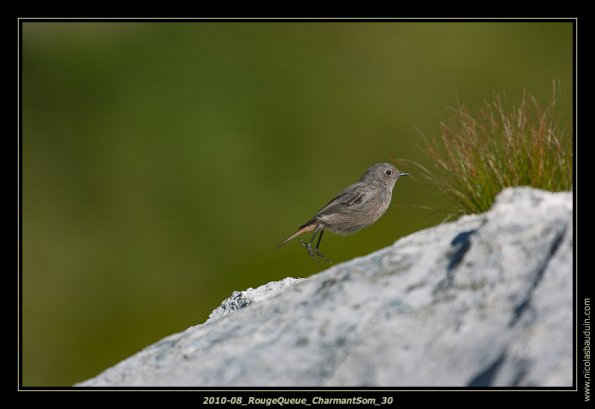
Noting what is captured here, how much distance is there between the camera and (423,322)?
583 cm

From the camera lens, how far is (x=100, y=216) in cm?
1736

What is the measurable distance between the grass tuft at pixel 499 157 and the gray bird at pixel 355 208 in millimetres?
3267

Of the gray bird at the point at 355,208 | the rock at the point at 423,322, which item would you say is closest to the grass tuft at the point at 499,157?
the rock at the point at 423,322

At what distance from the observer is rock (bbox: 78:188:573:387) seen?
5.46 meters

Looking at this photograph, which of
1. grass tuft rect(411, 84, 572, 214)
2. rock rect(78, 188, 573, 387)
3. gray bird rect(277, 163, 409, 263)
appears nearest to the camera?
rock rect(78, 188, 573, 387)

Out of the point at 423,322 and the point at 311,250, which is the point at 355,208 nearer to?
the point at 311,250

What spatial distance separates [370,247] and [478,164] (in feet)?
30.4

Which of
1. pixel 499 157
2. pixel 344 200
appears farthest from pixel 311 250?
pixel 499 157

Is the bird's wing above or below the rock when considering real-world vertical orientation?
Answer: above

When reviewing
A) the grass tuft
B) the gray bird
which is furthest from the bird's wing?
the grass tuft

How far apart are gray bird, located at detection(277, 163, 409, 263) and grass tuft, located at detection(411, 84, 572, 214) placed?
10.7 ft

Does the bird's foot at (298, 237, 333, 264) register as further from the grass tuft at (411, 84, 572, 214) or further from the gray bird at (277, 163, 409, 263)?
the grass tuft at (411, 84, 572, 214)
